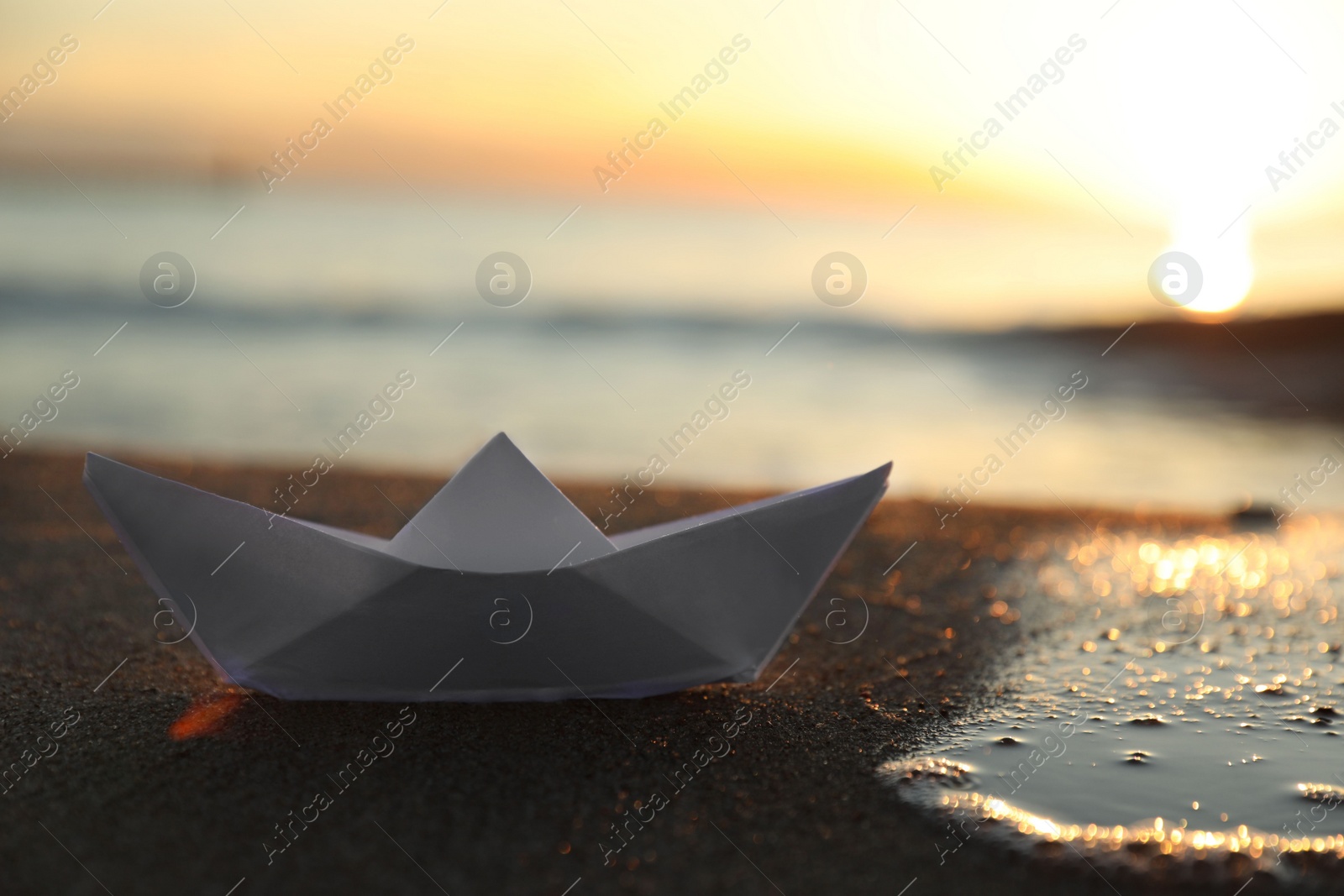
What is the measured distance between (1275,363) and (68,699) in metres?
14.5

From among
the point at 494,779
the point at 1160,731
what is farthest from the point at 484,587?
the point at 1160,731

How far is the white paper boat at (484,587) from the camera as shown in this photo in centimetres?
188

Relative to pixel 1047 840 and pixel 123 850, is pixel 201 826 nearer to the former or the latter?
pixel 123 850

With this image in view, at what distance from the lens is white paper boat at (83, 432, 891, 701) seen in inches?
74.0

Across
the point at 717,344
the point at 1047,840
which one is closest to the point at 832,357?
the point at 717,344

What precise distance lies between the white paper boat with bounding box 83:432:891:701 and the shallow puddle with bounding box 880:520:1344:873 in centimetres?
47

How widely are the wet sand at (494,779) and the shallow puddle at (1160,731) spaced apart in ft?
0.28

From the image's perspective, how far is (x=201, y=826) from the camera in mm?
1643

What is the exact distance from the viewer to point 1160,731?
2115 millimetres

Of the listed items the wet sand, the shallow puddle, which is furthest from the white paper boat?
the shallow puddle

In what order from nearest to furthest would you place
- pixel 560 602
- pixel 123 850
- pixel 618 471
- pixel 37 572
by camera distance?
pixel 123 850 < pixel 560 602 < pixel 37 572 < pixel 618 471

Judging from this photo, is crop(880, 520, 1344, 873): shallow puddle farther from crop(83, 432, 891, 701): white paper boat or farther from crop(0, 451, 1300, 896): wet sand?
crop(83, 432, 891, 701): white paper boat

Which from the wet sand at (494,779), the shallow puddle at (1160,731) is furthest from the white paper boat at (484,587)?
the shallow puddle at (1160,731)

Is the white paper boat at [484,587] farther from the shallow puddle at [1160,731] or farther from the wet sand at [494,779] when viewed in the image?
the shallow puddle at [1160,731]
